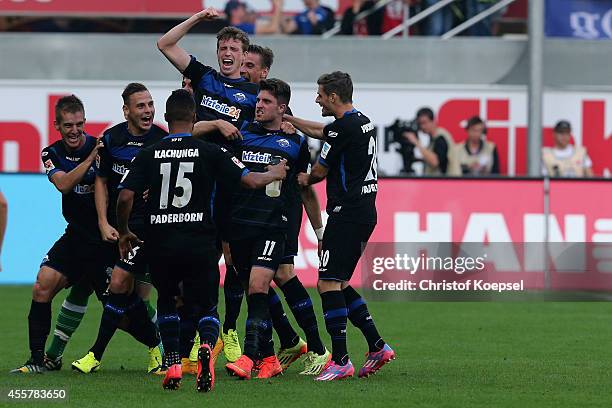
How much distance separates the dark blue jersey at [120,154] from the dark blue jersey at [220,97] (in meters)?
0.42

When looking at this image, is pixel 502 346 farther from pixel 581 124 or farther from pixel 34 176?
pixel 581 124

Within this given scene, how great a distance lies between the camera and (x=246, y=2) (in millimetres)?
20641

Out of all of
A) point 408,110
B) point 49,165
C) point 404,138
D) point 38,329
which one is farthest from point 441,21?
point 38,329

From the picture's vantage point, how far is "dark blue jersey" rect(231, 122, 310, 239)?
30.0 ft

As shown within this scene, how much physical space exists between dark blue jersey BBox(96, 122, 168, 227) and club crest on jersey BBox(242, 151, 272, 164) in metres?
0.63

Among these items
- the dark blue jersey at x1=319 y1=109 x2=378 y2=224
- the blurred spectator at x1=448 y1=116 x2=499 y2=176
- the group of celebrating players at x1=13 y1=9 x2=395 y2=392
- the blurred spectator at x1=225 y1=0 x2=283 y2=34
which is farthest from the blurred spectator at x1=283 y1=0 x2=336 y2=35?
the dark blue jersey at x1=319 y1=109 x2=378 y2=224

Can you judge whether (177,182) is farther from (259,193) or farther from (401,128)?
(401,128)

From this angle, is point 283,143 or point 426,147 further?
point 426,147

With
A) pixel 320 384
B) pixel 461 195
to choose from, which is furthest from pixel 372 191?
pixel 461 195

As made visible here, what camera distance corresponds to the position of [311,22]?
20938 millimetres

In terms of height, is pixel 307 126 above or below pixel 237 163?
above

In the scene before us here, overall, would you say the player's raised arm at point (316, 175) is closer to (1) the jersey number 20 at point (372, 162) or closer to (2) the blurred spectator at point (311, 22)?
(1) the jersey number 20 at point (372, 162)

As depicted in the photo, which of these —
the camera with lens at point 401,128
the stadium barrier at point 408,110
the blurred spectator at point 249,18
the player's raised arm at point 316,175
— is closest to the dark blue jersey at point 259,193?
the player's raised arm at point 316,175

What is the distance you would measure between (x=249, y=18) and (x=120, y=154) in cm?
1139
